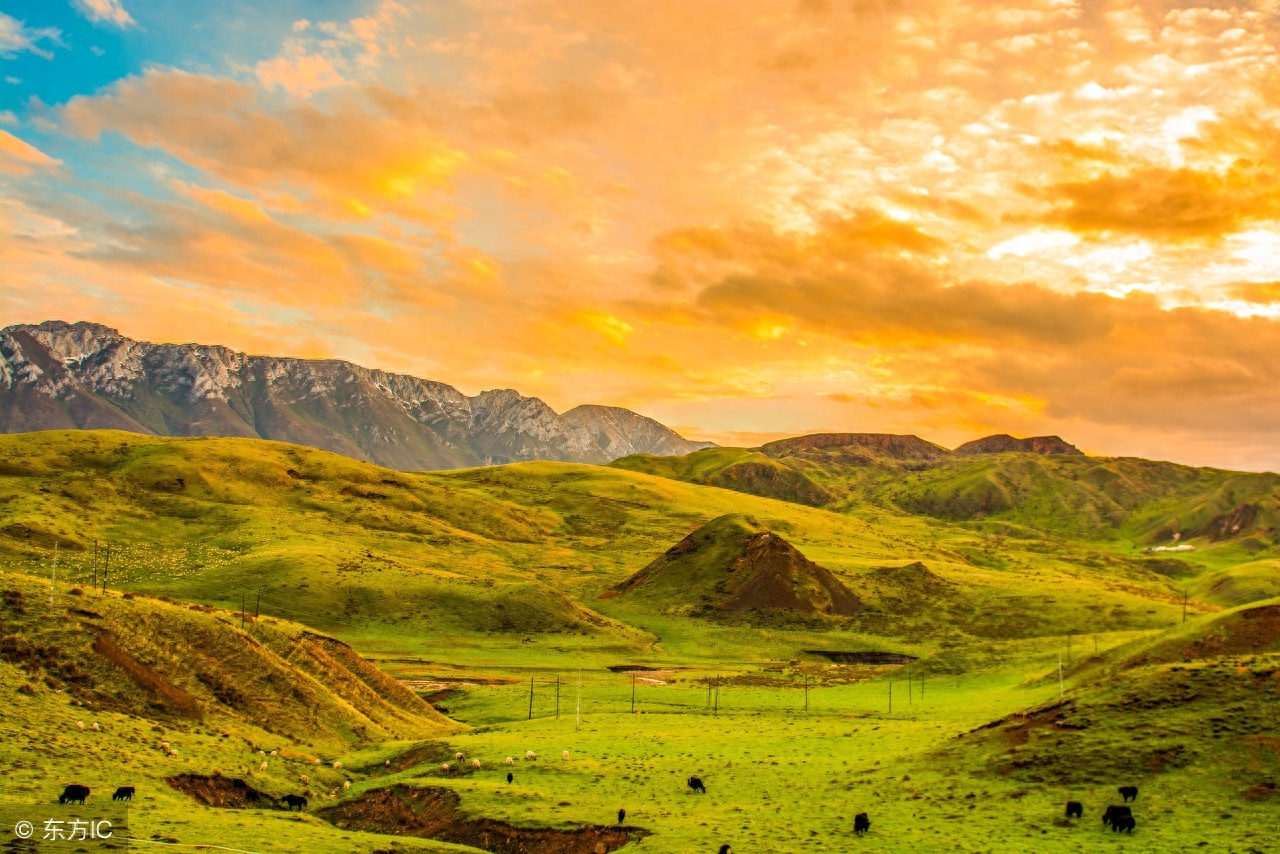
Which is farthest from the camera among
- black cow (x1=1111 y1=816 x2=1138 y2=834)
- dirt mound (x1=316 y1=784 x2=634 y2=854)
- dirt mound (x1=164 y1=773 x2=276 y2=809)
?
dirt mound (x1=164 y1=773 x2=276 y2=809)

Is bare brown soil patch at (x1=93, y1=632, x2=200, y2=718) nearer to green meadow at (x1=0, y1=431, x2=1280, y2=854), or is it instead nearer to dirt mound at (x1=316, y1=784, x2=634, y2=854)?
green meadow at (x1=0, y1=431, x2=1280, y2=854)

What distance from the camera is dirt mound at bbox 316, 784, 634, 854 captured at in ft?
126

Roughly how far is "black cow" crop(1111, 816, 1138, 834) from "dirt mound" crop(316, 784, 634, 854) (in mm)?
20719

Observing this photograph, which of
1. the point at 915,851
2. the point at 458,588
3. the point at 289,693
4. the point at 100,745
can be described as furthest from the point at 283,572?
the point at 915,851

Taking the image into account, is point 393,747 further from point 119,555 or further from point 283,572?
point 119,555

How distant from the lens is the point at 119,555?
168625mm

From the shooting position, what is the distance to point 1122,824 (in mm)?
35562

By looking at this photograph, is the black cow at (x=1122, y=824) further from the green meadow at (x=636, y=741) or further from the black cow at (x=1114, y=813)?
the green meadow at (x=636, y=741)

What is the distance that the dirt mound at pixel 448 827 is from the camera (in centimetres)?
3831

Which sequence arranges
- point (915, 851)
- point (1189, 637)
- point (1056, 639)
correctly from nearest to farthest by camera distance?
point (915, 851) < point (1189, 637) < point (1056, 639)

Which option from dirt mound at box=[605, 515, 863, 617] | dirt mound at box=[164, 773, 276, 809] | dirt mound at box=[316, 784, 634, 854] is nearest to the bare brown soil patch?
dirt mound at box=[164, 773, 276, 809]

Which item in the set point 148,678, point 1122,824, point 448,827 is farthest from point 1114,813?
point 148,678

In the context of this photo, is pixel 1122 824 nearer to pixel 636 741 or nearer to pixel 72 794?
pixel 636 741

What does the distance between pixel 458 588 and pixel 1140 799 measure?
5479 inches
